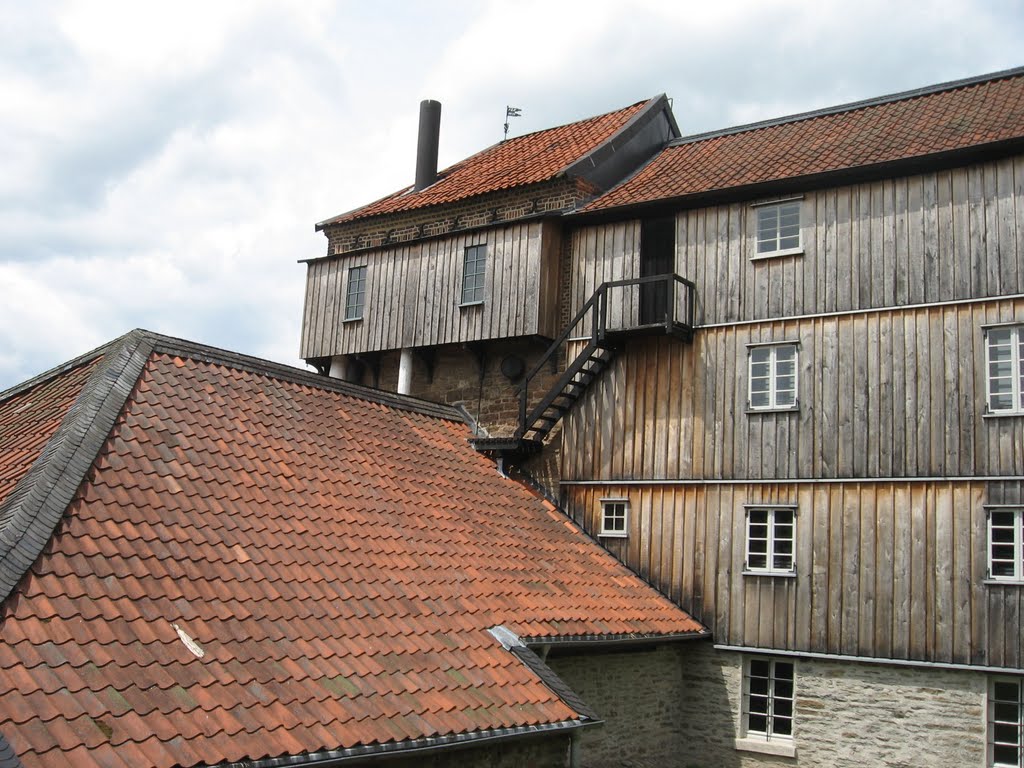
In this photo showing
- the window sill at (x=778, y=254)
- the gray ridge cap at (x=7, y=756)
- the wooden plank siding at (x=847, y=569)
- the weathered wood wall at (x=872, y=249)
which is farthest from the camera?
the window sill at (x=778, y=254)

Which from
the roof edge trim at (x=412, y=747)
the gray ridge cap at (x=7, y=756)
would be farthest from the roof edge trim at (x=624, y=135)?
the gray ridge cap at (x=7, y=756)

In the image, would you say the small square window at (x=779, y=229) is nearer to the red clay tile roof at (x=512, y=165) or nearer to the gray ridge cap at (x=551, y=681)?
the red clay tile roof at (x=512, y=165)

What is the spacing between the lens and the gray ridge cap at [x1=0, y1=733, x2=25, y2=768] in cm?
619

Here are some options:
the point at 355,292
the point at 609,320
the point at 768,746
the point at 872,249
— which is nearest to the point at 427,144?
the point at 355,292

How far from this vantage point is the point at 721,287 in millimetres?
16031

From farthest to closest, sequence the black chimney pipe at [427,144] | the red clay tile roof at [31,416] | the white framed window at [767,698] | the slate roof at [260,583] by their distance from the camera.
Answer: the black chimney pipe at [427,144] < the white framed window at [767,698] < the red clay tile roof at [31,416] < the slate roof at [260,583]

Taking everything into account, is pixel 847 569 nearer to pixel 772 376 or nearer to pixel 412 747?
pixel 772 376

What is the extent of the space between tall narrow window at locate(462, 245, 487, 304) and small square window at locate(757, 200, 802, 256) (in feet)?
17.3

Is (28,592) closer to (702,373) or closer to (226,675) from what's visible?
(226,675)

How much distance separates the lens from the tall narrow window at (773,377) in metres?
15.1

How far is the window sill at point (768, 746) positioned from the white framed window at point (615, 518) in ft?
11.6

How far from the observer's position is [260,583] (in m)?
9.59

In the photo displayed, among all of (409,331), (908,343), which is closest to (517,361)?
(409,331)

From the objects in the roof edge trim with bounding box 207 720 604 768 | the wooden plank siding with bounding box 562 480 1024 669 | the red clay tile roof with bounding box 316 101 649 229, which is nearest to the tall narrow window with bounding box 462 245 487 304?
the red clay tile roof with bounding box 316 101 649 229
